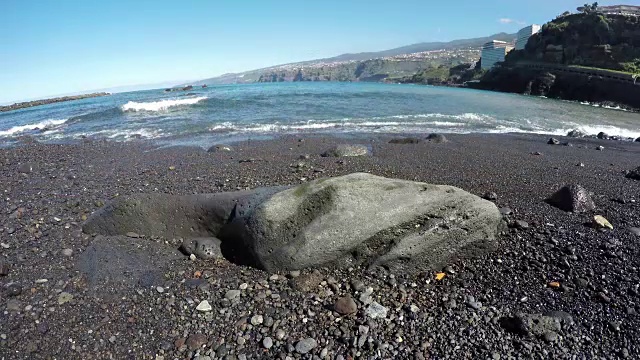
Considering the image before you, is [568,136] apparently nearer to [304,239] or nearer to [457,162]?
[457,162]

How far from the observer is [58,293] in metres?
5.16

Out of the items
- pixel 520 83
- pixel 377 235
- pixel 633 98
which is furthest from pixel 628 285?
pixel 520 83

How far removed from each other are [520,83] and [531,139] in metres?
68.9

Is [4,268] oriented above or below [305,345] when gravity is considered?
above

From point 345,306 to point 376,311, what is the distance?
42cm

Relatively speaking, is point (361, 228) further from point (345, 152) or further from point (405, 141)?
point (405, 141)

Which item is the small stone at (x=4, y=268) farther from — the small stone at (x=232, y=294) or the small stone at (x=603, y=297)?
the small stone at (x=603, y=297)

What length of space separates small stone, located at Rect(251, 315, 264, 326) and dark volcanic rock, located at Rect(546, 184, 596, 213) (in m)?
6.69

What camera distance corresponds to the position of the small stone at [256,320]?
4.59 meters

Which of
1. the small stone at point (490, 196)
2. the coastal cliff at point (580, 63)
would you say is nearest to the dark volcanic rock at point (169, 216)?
the small stone at point (490, 196)

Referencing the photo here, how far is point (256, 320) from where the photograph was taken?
462 centimetres

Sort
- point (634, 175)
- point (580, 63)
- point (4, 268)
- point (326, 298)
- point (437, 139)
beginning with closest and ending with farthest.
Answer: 1. point (326, 298)
2. point (4, 268)
3. point (634, 175)
4. point (437, 139)
5. point (580, 63)

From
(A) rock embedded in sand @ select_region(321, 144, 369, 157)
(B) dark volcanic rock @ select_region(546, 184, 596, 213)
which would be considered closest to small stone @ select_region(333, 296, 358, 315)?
(B) dark volcanic rock @ select_region(546, 184, 596, 213)

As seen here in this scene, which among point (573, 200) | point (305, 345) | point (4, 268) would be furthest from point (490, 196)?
point (4, 268)
